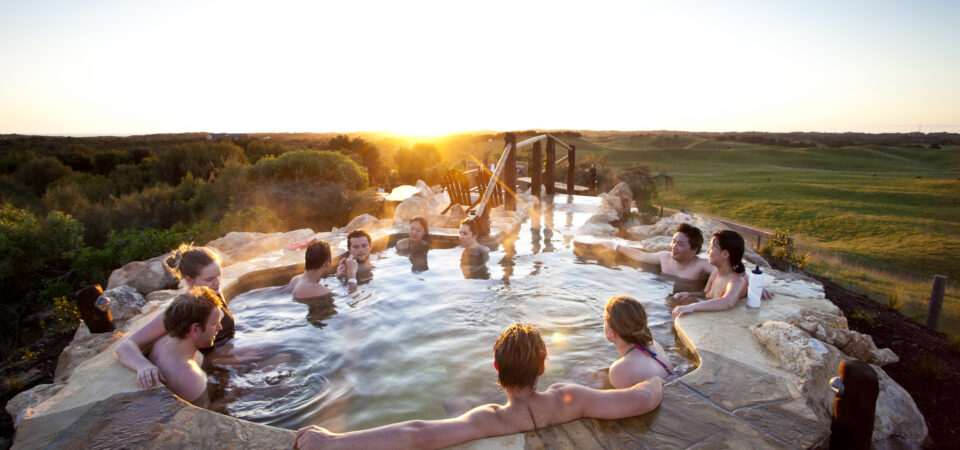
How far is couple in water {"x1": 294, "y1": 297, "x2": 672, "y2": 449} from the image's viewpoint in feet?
7.15

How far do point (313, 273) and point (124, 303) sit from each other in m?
1.62

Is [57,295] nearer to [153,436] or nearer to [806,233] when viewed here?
[153,436]

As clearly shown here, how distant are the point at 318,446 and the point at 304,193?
328 inches

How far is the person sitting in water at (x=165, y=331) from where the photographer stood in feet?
8.80

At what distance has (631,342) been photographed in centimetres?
296

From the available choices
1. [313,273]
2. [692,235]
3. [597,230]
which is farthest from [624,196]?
[313,273]

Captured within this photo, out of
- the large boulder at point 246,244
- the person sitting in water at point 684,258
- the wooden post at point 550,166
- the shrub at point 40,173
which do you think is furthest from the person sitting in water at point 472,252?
the shrub at point 40,173

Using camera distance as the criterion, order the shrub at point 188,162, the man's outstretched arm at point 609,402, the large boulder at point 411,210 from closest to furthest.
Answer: the man's outstretched arm at point 609,402, the large boulder at point 411,210, the shrub at point 188,162

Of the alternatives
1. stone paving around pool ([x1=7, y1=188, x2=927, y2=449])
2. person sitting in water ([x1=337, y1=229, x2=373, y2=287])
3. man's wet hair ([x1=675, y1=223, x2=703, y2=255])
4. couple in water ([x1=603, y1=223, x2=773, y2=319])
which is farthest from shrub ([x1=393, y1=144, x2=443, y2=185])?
stone paving around pool ([x1=7, y1=188, x2=927, y2=449])

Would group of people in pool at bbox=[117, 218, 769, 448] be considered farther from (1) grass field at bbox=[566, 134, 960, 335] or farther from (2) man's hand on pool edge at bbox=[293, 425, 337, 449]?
(1) grass field at bbox=[566, 134, 960, 335]

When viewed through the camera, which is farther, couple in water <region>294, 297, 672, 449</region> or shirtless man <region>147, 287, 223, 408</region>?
shirtless man <region>147, 287, 223, 408</region>

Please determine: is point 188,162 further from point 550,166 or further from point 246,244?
point 550,166

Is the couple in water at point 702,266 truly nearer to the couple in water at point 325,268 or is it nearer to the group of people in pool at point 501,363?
the group of people in pool at point 501,363

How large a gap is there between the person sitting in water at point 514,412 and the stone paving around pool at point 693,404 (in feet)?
0.17
